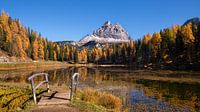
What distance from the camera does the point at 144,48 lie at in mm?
140875

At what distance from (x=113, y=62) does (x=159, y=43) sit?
75229 millimetres

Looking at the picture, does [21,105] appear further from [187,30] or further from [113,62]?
[113,62]

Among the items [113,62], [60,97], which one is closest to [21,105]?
[60,97]

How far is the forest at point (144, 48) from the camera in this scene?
94.8 metres

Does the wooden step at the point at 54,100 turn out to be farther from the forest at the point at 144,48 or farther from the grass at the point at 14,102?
the forest at the point at 144,48

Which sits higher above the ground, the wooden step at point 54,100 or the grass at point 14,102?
the wooden step at point 54,100

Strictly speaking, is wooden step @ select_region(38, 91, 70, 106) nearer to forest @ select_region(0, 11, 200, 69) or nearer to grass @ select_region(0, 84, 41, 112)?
grass @ select_region(0, 84, 41, 112)

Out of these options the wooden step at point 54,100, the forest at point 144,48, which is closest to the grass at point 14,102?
the wooden step at point 54,100

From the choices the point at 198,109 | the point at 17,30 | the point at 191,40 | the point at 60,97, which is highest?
the point at 17,30

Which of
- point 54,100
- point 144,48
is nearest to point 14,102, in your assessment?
point 54,100

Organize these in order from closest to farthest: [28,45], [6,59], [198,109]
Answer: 1. [198,109]
2. [6,59]
3. [28,45]

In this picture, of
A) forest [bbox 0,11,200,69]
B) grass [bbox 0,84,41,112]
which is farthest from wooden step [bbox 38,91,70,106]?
forest [bbox 0,11,200,69]

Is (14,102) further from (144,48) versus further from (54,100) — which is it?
(144,48)

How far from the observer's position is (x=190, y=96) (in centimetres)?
3159
